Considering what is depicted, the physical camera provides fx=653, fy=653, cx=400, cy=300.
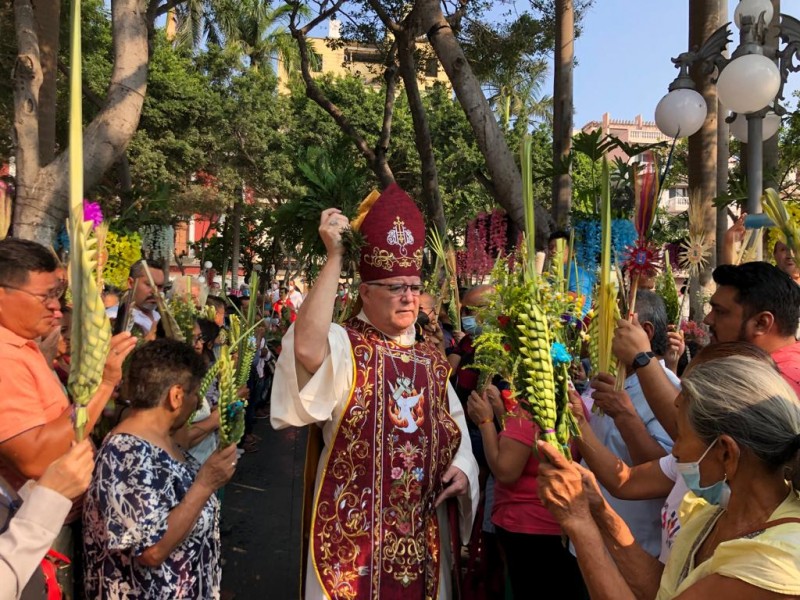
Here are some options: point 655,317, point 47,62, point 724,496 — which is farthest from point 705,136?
point 47,62

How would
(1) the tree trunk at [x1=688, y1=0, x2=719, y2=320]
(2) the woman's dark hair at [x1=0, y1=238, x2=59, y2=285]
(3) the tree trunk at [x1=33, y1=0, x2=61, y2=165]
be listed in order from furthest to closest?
(1) the tree trunk at [x1=688, y1=0, x2=719, y2=320] < (3) the tree trunk at [x1=33, y1=0, x2=61, y2=165] < (2) the woman's dark hair at [x1=0, y1=238, x2=59, y2=285]

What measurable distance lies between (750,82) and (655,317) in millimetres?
2679

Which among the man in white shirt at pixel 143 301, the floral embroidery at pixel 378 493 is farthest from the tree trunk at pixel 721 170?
the floral embroidery at pixel 378 493

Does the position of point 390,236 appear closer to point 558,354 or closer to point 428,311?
point 558,354

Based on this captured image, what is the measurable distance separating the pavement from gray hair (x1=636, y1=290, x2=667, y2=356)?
10.3 ft

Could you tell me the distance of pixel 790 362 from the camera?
95.4 inches

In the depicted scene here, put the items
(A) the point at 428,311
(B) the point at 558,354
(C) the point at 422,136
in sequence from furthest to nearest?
(C) the point at 422,136, (A) the point at 428,311, (B) the point at 558,354

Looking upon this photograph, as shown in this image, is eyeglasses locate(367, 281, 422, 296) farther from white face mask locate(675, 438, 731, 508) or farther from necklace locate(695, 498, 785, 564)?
necklace locate(695, 498, 785, 564)

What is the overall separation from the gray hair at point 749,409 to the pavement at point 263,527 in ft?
12.4

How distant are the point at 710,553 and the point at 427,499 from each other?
1.36 metres

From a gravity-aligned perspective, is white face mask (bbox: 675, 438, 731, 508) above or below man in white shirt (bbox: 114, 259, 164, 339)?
below

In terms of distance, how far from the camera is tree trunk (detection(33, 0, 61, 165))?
7398 millimetres

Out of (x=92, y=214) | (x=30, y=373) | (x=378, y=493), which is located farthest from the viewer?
(x=92, y=214)

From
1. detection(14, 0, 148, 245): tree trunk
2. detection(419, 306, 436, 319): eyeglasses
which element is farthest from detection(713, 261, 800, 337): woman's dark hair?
detection(14, 0, 148, 245): tree trunk
